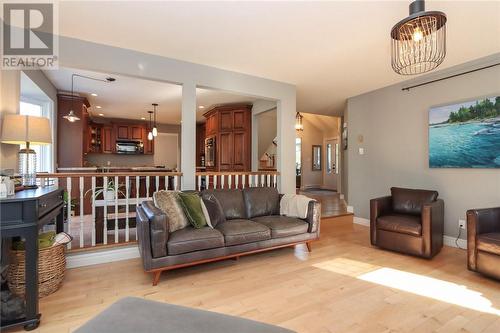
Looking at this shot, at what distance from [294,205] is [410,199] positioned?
171 cm

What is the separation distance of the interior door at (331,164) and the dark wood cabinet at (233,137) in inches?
201

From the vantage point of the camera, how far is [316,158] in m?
10.5

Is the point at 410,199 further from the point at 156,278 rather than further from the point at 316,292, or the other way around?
the point at 156,278

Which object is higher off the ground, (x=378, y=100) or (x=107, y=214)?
(x=378, y=100)

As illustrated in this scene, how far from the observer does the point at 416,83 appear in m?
4.00

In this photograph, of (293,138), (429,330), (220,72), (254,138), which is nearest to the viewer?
(429,330)

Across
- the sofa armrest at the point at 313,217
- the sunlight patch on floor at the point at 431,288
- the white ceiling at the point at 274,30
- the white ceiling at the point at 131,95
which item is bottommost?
the sunlight patch on floor at the point at 431,288

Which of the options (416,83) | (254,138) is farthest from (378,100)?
(254,138)

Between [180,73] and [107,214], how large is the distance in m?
2.11

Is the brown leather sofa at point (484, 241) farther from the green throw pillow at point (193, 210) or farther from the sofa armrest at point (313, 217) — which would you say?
the green throw pillow at point (193, 210)

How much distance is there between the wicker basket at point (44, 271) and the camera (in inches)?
80.6

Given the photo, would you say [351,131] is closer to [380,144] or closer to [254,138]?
[380,144]

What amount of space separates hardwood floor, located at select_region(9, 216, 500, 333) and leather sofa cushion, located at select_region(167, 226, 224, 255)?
12.7 inches

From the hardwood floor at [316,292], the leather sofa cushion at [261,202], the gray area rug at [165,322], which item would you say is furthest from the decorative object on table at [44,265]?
the leather sofa cushion at [261,202]
